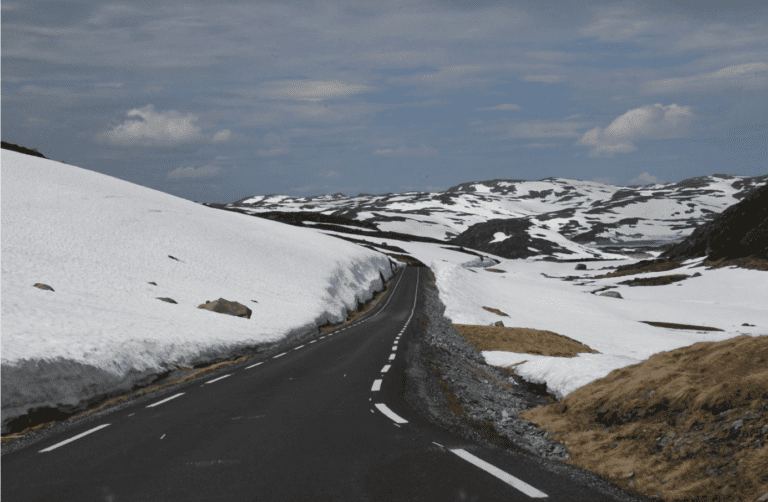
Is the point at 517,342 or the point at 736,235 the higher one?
the point at 736,235

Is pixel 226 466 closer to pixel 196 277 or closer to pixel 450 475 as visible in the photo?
pixel 450 475

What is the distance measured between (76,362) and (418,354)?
11.5 meters

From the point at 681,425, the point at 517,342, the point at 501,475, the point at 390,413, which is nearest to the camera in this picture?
the point at 501,475

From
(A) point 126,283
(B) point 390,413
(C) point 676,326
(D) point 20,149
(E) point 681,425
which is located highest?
(D) point 20,149

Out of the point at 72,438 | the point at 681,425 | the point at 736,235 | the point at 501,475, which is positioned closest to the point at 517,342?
the point at 681,425

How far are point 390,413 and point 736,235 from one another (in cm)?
11658

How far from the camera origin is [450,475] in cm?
601

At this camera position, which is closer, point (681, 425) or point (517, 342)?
point (681, 425)

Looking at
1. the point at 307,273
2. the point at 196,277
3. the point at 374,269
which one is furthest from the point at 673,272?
the point at 196,277

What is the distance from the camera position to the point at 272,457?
696cm

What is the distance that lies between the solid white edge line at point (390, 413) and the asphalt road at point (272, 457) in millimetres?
20

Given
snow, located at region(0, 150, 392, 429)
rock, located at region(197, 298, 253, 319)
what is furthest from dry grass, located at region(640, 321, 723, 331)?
rock, located at region(197, 298, 253, 319)

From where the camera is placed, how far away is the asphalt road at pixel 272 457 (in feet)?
18.6

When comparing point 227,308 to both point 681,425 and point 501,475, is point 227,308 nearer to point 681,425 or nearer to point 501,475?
point 501,475
